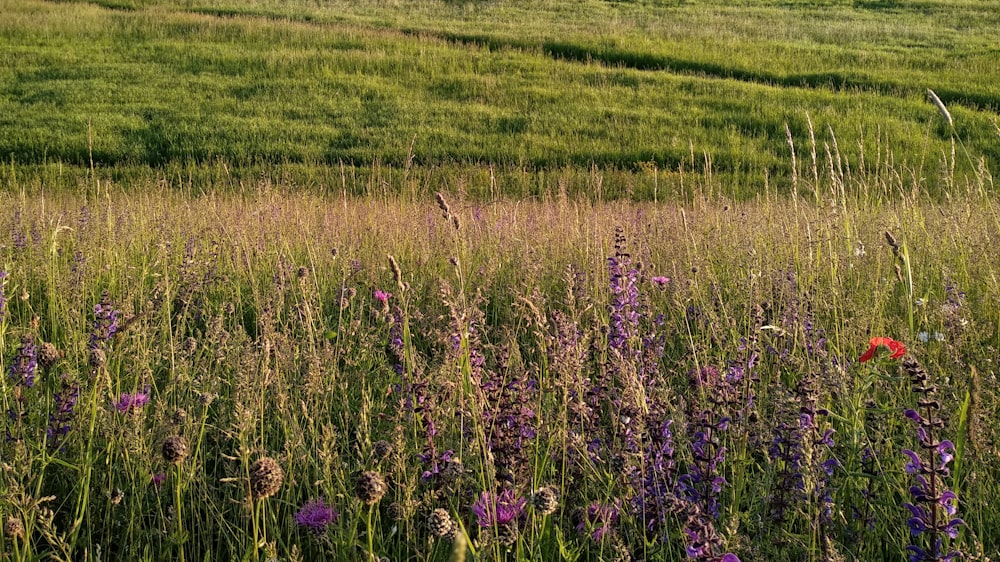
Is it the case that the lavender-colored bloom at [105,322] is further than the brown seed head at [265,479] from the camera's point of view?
Yes

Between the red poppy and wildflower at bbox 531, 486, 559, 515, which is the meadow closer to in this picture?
the red poppy

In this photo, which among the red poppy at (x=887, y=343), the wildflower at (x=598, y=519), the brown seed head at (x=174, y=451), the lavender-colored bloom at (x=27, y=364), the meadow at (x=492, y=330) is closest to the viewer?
the brown seed head at (x=174, y=451)

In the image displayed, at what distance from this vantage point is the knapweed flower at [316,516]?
1.61 m

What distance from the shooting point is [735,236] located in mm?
4238

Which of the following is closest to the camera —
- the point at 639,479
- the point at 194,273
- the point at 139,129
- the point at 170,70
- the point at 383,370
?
the point at 639,479

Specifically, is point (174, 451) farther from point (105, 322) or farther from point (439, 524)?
point (105, 322)

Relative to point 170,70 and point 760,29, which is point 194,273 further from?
point 760,29

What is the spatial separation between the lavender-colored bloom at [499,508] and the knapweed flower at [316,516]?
0.37 meters

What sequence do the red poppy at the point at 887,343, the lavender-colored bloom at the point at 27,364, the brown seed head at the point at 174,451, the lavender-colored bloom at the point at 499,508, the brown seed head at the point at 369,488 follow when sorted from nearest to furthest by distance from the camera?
1. the brown seed head at the point at 369,488
2. the brown seed head at the point at 174,451
3. the lavender-colored bloom at the point at 499,508
4. the red poppy at the point at 887,343
5. the lavender-colored bloom at the point at 27,364

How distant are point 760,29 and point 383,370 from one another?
79.2ft

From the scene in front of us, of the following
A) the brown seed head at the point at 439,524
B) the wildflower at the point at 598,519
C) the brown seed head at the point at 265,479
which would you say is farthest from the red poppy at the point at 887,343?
the brown seed head at the point at 265,479

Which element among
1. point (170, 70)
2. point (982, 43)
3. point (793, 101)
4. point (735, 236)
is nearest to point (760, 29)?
point (982, 43)

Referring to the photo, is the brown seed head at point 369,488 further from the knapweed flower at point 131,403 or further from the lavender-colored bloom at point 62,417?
the lavender-colored bloom at point 62,417

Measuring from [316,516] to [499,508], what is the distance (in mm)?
447
